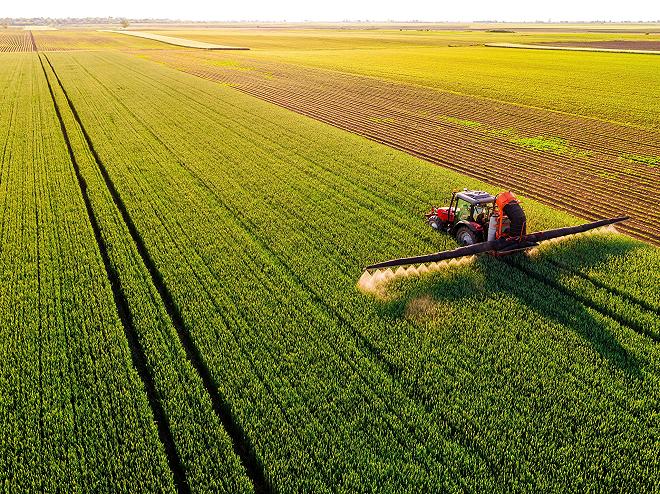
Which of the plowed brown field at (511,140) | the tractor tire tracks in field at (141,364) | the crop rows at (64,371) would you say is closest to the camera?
the crop rows at (64,371)

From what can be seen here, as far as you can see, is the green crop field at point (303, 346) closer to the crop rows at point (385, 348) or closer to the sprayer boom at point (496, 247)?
the crop rows at point (385, 348)

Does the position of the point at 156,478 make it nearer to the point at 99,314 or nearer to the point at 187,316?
the point at 187,316

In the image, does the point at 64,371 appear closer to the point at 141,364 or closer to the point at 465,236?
the point at 141,364

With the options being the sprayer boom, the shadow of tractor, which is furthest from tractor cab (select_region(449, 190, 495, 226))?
the shadow of tractor

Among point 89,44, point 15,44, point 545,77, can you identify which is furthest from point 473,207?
point 15,44

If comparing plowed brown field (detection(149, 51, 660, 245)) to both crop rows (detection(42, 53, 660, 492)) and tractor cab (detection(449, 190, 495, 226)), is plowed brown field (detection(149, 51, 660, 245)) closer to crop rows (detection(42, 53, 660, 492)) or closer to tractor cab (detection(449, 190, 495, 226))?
crop rows (detection(42, 53, 660, 492))

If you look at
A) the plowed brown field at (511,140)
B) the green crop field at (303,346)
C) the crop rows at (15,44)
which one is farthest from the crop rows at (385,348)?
the crop rows at (15,44)
